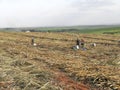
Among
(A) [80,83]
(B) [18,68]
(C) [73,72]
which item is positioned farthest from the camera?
(C) [73,72]

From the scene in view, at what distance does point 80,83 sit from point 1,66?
4.75 metres

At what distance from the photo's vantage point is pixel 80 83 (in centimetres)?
1902

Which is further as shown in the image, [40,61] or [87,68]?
[40,61]

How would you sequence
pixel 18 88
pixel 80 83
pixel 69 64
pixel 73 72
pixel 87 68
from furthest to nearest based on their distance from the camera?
pixel 69 64 < pixel 87 68 < pixel 73 72 < pixel 80 83 < pixel 18 88

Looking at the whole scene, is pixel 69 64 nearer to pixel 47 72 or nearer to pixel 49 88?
pixel 47 72

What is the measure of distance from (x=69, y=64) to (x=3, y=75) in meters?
8.14

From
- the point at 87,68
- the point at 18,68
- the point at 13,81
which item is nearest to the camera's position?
the point at 13,81

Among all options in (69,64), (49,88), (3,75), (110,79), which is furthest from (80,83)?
(69,64)

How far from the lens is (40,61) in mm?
26031

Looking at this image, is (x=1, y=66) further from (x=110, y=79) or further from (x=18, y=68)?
(x=110, y=79)

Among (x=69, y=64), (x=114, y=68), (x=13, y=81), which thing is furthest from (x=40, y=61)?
(x=13, y=81)

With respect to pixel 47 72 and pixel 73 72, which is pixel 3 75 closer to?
pixel 47 72

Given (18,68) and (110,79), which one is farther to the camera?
(18,68)

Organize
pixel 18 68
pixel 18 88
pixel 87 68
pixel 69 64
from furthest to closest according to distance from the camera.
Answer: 1. pixel 69 64
2. pixel 87 68
3. pixel 18 68
4. pixel 18 88
